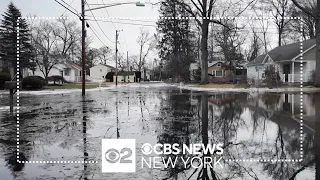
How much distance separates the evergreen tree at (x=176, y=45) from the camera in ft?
168

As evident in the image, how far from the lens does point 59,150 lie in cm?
530

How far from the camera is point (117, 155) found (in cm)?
436

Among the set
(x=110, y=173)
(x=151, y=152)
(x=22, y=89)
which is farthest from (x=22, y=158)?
(x=22, y=89)

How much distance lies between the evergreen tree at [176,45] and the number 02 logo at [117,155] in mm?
45605

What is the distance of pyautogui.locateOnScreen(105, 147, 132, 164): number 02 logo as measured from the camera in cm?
422

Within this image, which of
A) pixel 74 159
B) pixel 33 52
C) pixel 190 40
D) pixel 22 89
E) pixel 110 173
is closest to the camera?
pixel 110 173

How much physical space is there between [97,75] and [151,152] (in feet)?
283

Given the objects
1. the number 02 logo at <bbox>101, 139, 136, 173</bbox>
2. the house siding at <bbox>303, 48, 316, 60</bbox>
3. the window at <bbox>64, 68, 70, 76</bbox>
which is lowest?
the number 02 logo at <bbox>101, 139, 136, 173</bbox>

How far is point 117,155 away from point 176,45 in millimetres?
53046

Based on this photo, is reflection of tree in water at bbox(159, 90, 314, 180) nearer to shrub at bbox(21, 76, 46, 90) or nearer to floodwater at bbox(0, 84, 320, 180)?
floodwater at bbox(0, 84, 320, 180)

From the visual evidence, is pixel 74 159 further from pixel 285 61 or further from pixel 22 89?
pixel 285 61

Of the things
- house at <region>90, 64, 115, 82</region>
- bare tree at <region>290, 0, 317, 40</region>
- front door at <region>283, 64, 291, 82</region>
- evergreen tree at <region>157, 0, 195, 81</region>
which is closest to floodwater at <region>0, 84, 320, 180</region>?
bare tree at <region>290, 0, 317, 40</region>

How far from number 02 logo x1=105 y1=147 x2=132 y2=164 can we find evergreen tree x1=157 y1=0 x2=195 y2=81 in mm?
45605

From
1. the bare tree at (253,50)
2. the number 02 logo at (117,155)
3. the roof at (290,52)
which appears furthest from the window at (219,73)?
the number 02 logo at (117,155)
